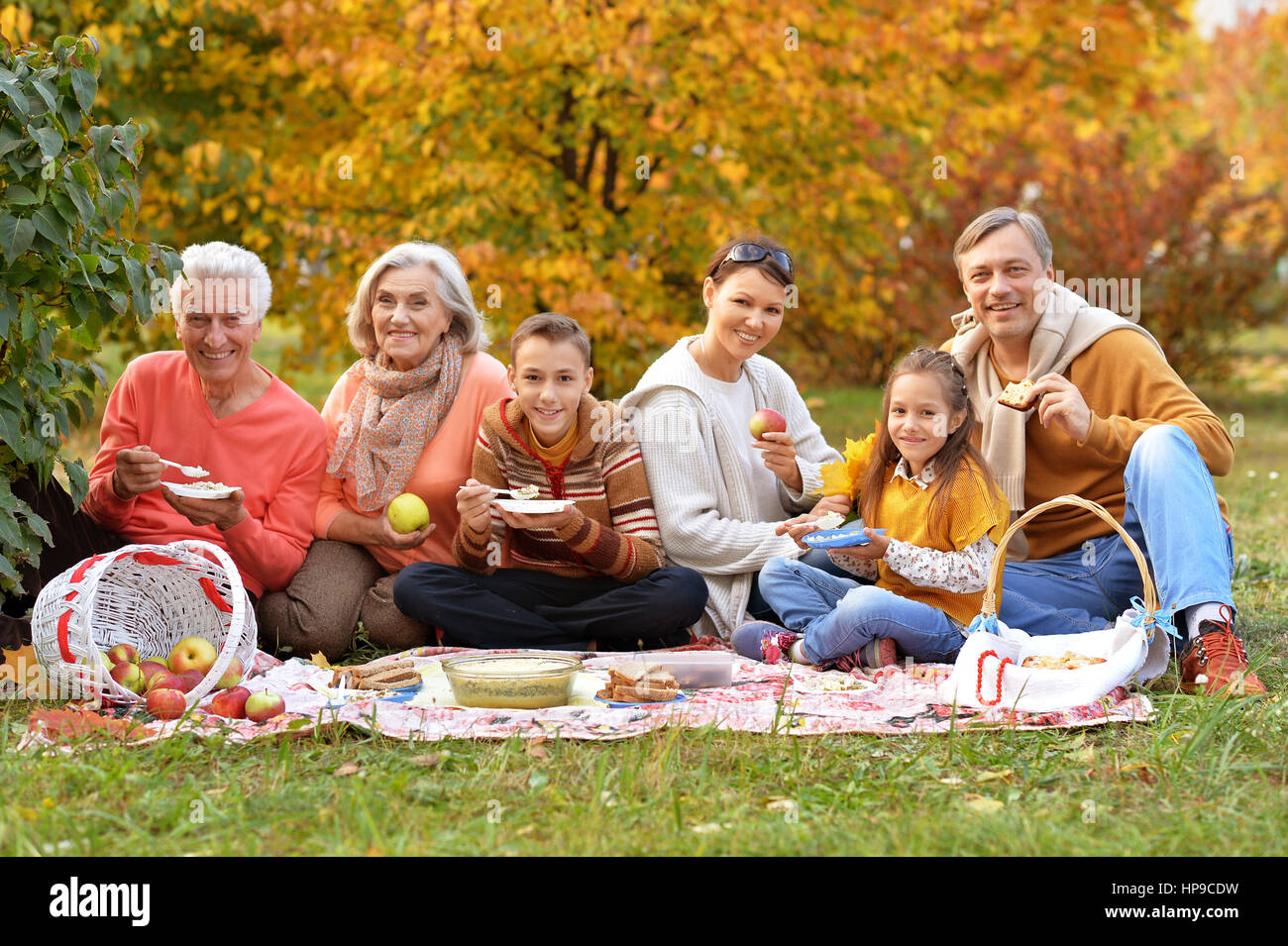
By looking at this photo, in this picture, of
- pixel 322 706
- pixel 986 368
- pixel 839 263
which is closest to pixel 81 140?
pixel 322 706

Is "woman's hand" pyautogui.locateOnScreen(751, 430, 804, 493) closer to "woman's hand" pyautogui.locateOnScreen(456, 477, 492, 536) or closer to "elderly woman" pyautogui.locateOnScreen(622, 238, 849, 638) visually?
"elderly woman" pyautogui.locateOnScreen(622, 238, 849, 638)

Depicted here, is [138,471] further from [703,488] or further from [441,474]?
[703,488]

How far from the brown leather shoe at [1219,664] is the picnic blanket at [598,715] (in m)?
0.18

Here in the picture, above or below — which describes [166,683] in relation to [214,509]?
below

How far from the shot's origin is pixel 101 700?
129 inches

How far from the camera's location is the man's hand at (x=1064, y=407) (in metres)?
3.61

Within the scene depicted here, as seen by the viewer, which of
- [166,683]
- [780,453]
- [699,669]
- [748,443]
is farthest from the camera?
[748,443]

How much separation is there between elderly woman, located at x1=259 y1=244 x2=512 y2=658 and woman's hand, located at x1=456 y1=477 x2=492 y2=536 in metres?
0.28

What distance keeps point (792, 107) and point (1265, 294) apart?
22.7ft

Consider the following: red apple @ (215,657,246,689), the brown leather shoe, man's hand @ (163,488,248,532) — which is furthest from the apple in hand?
the brown leather shoe

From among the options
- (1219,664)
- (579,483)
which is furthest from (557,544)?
(1219,664)

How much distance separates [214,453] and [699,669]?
178cm

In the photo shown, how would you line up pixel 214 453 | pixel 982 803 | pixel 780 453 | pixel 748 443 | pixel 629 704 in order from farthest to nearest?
pixel 748 443 < pixel 780 453 < pixel 214 453 < pixel 629 704 < pixel 982 803

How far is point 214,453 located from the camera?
13.5 feet
